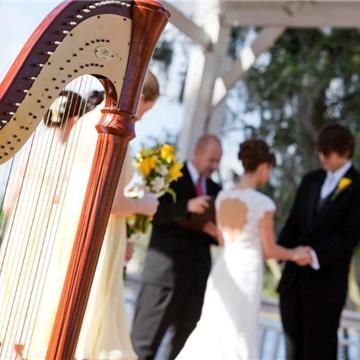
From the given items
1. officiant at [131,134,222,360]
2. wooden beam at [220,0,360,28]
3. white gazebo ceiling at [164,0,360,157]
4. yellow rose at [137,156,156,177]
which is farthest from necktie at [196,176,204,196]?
wooden beam at [220,0,360,28]

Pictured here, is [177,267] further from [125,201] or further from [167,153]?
[125,201]

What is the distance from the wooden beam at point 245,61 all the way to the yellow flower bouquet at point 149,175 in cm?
209

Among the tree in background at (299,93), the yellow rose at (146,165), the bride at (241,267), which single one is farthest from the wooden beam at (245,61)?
the tree in background at (299,93)

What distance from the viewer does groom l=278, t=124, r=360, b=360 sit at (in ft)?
15.4

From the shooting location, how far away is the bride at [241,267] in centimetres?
439

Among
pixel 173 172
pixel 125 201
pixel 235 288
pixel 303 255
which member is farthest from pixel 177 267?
pixel 125 201

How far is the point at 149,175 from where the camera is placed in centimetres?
424

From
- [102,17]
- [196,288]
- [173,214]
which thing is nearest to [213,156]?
[173,214]

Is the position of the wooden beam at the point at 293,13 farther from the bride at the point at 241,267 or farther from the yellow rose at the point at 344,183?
the bride at the point at 241,267

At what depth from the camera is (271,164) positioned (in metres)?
4.50

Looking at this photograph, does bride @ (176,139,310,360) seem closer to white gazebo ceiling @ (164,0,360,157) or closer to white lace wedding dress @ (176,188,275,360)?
white lace wedding dress @ (176,188,275,360)

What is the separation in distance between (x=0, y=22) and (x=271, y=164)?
184 centimetres

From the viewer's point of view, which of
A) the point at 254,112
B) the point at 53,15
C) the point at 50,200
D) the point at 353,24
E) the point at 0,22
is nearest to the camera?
the point at 53,15

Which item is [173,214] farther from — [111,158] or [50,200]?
[111,158]
